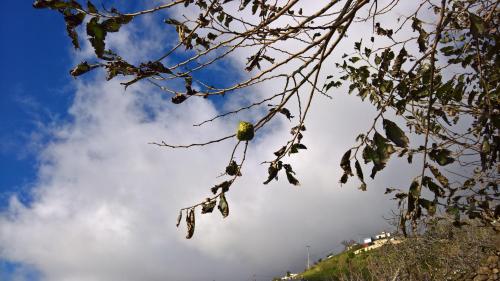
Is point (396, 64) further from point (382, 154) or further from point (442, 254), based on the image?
point (442, 254)

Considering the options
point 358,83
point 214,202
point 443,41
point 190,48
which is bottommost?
point 214,202

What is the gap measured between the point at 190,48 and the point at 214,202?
111 cm

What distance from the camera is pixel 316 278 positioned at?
41.3 meters

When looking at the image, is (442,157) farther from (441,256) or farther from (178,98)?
(441,256)

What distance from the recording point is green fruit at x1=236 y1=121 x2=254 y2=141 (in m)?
2.11

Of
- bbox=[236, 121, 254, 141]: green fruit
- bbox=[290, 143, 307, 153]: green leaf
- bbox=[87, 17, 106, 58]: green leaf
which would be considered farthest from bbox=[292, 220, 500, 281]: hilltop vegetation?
bbox=[87, 17, 106, 58]: green leaf

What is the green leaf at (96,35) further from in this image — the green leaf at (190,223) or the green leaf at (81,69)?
the green leaf at (190,223)

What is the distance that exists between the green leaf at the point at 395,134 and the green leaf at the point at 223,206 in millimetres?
994

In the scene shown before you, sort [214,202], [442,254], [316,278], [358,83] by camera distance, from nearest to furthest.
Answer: [214,202]
[358,83]
[442,254]
[316,278]

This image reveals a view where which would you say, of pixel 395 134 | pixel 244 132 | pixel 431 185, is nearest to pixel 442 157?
pixel 431 185

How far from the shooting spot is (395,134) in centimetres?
150

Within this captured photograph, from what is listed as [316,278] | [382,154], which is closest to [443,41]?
[382,154]

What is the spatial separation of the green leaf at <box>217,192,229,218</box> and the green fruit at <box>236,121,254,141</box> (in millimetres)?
371

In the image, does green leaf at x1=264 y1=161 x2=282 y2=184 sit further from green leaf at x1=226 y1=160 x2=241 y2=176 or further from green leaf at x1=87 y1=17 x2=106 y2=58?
green leaf at x1=87 y1=17 x2=106 y2=58
